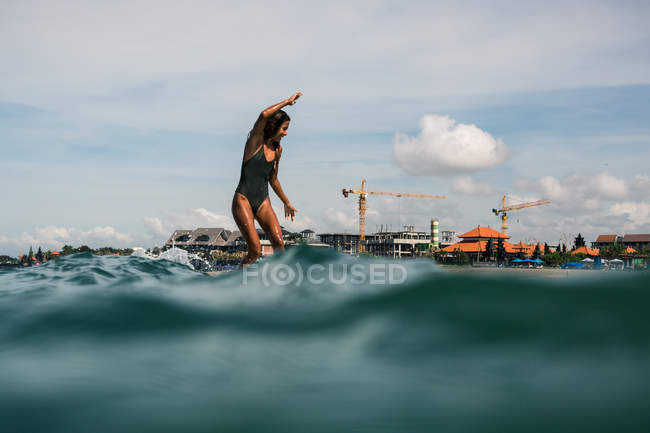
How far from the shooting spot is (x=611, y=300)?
5789 millimetres

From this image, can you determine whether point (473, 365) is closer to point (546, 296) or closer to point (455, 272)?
point (546, 296)

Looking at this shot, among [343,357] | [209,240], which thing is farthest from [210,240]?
[343,357]

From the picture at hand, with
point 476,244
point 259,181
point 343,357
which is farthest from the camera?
point 476,244

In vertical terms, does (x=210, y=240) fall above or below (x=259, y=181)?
below

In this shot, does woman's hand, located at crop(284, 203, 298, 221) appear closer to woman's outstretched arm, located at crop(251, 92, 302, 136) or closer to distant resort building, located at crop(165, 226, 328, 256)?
woman's outstretched arm, located at crop(251, 92, 302, 136)

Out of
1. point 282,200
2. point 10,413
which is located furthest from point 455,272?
point 282,200

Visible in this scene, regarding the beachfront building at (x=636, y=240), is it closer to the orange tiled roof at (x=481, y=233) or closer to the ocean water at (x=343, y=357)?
the orange tiled roof at (x=481, y=233)

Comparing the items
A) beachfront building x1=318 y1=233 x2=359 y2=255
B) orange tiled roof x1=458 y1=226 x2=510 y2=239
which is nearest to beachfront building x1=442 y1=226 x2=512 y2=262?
orange tiled roof x1=458 y1=226 x2=510 y2=239

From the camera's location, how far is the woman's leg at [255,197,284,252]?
40.2 ft

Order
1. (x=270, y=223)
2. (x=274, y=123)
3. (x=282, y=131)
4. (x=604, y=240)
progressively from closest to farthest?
(x=274, y=123)
(x=282, y=131)
(x=270, y=223)
(x=604, y=240)

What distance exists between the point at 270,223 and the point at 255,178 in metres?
1.22

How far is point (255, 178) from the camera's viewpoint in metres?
12.0

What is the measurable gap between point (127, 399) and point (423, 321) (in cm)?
325

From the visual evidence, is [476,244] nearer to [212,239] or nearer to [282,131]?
[212,239]
